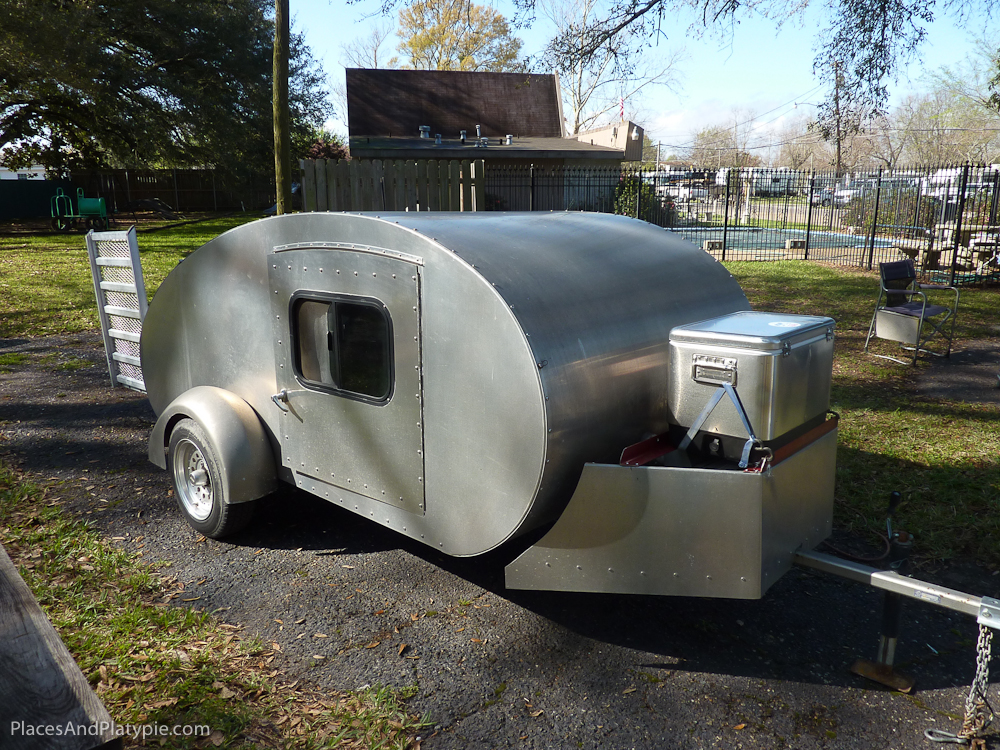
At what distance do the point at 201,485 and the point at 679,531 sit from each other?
10.2 feet

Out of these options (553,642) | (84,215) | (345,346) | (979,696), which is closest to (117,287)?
(345,346)

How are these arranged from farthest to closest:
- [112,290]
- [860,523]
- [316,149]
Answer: [316,149], [112,290], [860,523]

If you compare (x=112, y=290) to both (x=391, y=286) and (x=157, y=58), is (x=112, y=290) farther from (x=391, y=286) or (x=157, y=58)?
(x=157, y=58)

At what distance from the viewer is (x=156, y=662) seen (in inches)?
133

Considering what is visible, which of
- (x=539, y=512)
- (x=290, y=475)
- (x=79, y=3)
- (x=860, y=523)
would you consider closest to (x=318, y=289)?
(x=290, y=475)

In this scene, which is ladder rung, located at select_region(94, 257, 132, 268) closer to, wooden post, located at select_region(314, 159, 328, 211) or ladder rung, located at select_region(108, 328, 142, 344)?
ladder rung, located at select_region(108, 328, 142, 344)

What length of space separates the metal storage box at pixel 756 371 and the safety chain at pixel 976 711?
41.3 inches

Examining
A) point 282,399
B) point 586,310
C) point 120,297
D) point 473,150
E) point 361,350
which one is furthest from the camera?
point 473,150

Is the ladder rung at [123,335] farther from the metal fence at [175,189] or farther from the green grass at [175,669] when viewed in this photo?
the metal fence at [175,189]

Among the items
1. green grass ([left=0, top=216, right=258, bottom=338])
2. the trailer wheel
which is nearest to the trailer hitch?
the trailer wheel

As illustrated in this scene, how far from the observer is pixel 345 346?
3895 millimetres

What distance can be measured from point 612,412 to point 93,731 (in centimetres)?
228

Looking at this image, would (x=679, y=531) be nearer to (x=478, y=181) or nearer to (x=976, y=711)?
(x=976, y=711)

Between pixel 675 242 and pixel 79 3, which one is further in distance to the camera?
pixel 79 3
